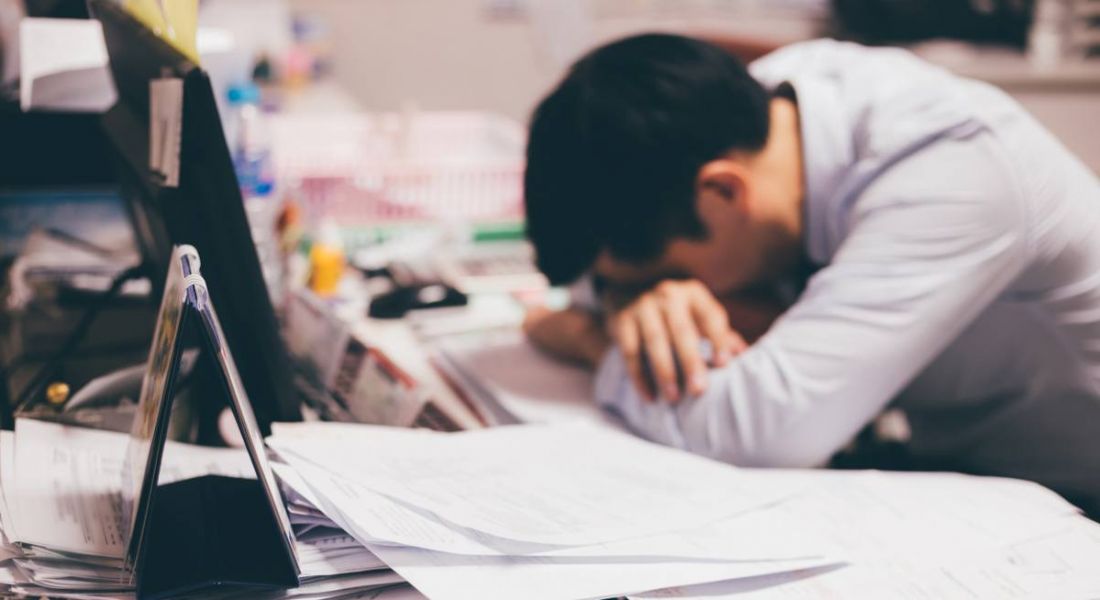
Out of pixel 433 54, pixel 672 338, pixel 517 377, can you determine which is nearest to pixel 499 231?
pixel 517 377

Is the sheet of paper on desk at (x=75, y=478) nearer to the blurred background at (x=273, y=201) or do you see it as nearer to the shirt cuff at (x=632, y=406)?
the blurred background at (x=273, y=201)

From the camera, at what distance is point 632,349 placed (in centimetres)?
90

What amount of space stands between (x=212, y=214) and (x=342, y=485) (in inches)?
8.4

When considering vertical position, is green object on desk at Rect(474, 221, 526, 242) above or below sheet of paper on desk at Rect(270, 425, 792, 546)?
below

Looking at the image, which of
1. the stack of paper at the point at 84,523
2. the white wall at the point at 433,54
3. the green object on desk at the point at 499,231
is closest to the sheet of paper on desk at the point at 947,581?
the stack of paper at the point at 84,523

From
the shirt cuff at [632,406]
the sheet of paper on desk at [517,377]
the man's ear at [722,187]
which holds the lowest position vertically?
the sheet of paper on desk at [517,377]

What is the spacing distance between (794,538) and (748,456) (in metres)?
0.20

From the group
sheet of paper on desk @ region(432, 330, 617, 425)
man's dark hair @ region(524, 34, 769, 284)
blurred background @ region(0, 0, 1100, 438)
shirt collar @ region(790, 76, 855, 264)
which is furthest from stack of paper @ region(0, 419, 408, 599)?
shirt collar @ region(790, 76, 855, 264)

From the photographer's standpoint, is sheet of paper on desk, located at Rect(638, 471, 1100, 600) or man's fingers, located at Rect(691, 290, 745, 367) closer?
sheet of paper on desk, located at Rect(638, 471, 1100, 600)

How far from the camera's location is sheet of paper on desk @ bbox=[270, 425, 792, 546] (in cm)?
58

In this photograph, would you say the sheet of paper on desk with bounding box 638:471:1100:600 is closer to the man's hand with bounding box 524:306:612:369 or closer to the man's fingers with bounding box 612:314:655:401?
the man's fingers with bounding box 612:314:655:401

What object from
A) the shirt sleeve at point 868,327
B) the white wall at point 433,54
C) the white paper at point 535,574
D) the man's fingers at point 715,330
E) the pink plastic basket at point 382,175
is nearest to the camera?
the white paper at point 535,574

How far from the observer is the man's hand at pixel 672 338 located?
87 centimetres

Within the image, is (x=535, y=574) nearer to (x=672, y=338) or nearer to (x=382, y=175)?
(x=672, y=338)
